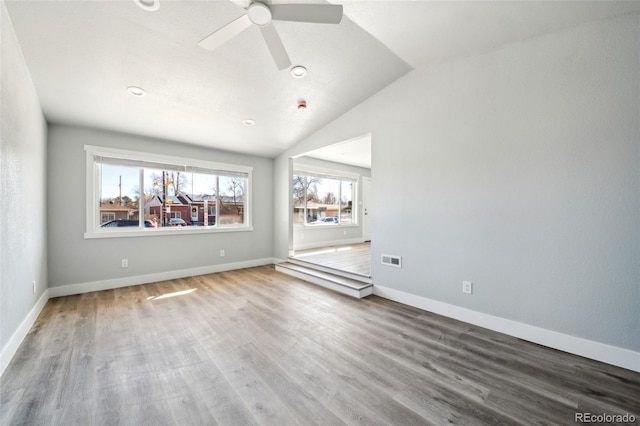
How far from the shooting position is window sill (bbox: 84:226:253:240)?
3.88 m

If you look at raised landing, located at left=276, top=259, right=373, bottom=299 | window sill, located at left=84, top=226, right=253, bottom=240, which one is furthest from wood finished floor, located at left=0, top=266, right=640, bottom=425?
window sill, located at left=84, top=226, right=253, bottom=240

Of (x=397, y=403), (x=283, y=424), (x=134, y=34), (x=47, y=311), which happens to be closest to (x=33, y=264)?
(x=47, y=311)

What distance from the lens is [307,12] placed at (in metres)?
1.83

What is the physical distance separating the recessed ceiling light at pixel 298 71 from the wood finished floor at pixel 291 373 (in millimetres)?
2851

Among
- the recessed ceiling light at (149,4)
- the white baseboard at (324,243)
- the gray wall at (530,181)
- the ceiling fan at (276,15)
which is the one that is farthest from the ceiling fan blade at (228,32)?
the white baseboard at (324,243)

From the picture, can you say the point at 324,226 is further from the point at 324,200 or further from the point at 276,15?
the point at 276,15

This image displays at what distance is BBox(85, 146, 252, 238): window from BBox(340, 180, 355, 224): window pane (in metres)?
3.28

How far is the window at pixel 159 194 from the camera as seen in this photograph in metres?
3.93

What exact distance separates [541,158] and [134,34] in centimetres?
387

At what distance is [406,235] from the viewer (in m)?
3.36

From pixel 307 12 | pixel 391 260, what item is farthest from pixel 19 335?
pixel 391 260

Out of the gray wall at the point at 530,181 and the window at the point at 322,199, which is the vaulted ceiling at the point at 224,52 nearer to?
the gray wall at the point at 530,181

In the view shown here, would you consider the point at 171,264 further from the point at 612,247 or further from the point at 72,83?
the point at 612,247

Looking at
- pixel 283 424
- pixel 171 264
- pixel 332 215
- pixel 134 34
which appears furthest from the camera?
pixel 332 215
